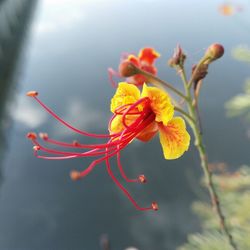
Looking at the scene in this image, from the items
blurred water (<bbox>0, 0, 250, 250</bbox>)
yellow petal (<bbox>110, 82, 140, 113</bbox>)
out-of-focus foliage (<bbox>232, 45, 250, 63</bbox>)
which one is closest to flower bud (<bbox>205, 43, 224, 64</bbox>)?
yellow petal (<bbox>110, 82, 140, 113</bbox>)

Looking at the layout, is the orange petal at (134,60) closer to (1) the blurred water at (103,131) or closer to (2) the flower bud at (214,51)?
(2) the flower bud at (214,51)

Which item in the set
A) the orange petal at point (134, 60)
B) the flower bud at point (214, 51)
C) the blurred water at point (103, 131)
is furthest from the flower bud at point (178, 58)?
the blurred water at point (103, 131)

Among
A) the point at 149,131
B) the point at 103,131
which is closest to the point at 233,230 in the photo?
the point at 149,131

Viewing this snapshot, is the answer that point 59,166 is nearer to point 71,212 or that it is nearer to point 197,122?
point 71,212

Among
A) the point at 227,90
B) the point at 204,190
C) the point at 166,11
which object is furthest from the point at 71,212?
the point at 166,11

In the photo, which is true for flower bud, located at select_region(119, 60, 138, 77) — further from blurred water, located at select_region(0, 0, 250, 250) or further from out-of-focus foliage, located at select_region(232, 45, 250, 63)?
blurred water, located at select_region(0, 0, 250, 250)

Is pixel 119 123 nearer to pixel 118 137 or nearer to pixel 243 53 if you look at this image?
pixel 118 137
